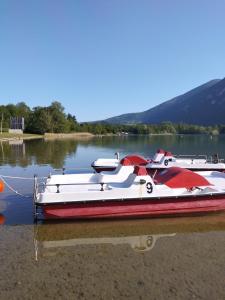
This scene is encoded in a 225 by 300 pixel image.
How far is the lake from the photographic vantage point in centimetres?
Answer: 990

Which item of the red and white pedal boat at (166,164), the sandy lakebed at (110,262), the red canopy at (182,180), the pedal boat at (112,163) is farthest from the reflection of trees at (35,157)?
the sandy lakebed at (110,262)

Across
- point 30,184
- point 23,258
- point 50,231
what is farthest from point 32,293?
point 30,184

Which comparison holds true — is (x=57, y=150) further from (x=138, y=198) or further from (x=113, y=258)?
(x=113, y=258)

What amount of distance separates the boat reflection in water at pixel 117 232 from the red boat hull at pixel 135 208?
1.15 ft

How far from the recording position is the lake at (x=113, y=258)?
990 centimetres

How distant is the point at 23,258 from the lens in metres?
12.1

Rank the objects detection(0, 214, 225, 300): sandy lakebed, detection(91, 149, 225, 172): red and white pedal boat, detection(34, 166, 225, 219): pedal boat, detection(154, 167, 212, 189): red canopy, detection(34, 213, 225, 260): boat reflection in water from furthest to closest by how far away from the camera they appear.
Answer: detection(91, 149, 225, 172): red and white pedal boat < detection(154, 167, 212, 189): red canopy < detection(34, 166, 225, 219): pedal boat < detection(34, 213, 225, 260): boat reflection in water < detection(0, 214, 225, 300): sandy lakebed

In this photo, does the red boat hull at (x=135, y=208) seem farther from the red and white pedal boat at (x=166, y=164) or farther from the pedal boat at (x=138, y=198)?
the red and white pedal boat at (x=166, y=164)

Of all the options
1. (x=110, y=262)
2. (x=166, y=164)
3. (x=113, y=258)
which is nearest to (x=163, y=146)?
(x=166, y=164)

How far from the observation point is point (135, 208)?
16.9m

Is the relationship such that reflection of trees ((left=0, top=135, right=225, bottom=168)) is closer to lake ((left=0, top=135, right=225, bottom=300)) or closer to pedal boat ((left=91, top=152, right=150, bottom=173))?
pedal boat ((left=91, top=152, right=150, bottom=173))

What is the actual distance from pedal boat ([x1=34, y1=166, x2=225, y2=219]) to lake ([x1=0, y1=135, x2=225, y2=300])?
1.48ft

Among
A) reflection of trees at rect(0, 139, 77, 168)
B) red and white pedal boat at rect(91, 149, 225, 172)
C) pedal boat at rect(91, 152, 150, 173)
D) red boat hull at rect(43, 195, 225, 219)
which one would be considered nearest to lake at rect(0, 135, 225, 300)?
red boat hull at rect(43, 195, 225, 219)

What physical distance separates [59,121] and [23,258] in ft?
515
